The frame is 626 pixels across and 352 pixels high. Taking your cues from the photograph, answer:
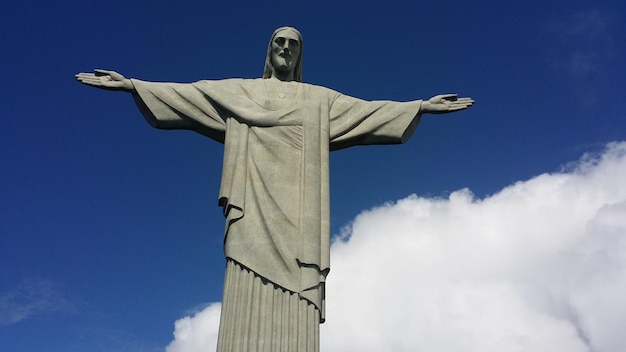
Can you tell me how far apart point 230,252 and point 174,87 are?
3.45m

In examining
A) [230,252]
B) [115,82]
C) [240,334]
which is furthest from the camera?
[115,82]

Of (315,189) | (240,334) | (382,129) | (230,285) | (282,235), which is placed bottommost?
(240,334)

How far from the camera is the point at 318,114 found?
36.9 feet

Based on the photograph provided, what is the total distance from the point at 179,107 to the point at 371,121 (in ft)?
11.7

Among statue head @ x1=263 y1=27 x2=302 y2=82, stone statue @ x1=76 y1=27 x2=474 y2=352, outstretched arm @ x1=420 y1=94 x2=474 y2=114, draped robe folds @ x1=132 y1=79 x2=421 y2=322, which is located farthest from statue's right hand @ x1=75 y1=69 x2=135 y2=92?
outstretched arm @ x1=420 y1=94 x2=474 y2=114

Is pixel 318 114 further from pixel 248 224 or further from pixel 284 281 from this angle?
pixel 284 281

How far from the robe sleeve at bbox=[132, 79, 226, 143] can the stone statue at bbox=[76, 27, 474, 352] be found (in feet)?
0.06

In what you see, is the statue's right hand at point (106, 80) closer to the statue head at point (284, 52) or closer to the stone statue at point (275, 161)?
the stone statue at point (275, 161)

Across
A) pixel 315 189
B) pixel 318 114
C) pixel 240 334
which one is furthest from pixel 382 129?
pixel 240 334

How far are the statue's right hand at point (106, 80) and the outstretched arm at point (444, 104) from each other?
18.1 ft

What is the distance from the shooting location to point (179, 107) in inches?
440

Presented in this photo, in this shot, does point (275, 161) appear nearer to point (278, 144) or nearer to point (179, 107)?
point (278, 144)

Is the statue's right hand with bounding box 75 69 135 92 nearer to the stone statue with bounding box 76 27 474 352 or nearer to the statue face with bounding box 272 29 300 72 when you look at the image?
the stone statue with bounding box 76 27 474 352

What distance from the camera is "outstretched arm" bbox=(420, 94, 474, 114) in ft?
38.1
